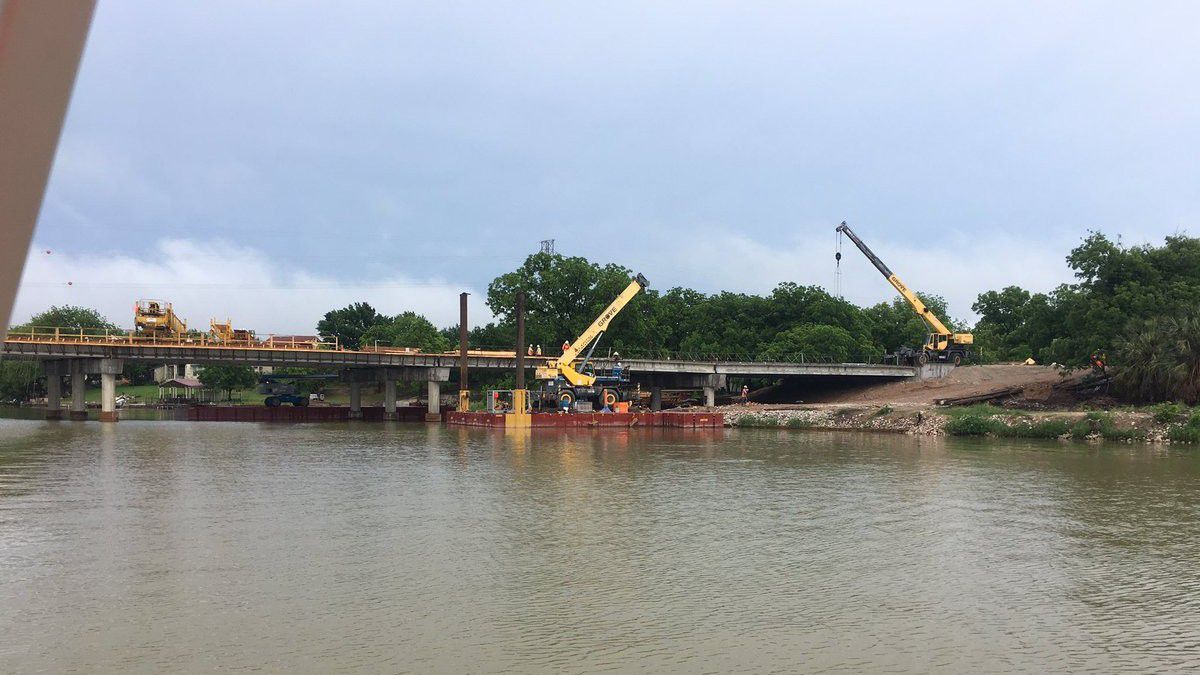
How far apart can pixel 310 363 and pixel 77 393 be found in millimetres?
18142

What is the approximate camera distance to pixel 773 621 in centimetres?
A: 1399

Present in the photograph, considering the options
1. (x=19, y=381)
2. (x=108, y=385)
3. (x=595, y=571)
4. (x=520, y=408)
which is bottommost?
(x=595, y=571)

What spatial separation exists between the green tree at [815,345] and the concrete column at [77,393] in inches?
2620

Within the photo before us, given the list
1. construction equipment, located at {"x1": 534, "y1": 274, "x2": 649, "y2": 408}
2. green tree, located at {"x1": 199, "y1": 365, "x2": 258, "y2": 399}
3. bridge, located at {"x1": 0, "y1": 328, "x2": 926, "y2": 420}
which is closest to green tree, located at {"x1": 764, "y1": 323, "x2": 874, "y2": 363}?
bridge, located at {"x1": 0, "y1": 328, "x2": 926, "y2": 420}

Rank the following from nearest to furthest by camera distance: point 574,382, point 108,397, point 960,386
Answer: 1. point 108,397
2. point 574,382
3. point 960,386

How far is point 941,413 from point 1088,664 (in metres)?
54.0

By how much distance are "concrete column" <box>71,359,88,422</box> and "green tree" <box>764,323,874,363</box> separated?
6654cm

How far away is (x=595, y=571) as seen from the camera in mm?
17219

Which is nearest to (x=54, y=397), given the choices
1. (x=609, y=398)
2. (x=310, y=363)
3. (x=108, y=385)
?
(x=108, y=385)

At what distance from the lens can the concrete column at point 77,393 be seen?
7450cm

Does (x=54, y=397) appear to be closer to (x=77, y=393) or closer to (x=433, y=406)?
(x=77, y=393)

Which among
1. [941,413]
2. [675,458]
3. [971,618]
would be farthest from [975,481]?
[941,413]

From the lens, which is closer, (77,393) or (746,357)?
(77,393)

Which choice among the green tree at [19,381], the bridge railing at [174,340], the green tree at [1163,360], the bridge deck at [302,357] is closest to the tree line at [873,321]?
the green tree at [1163,360]
